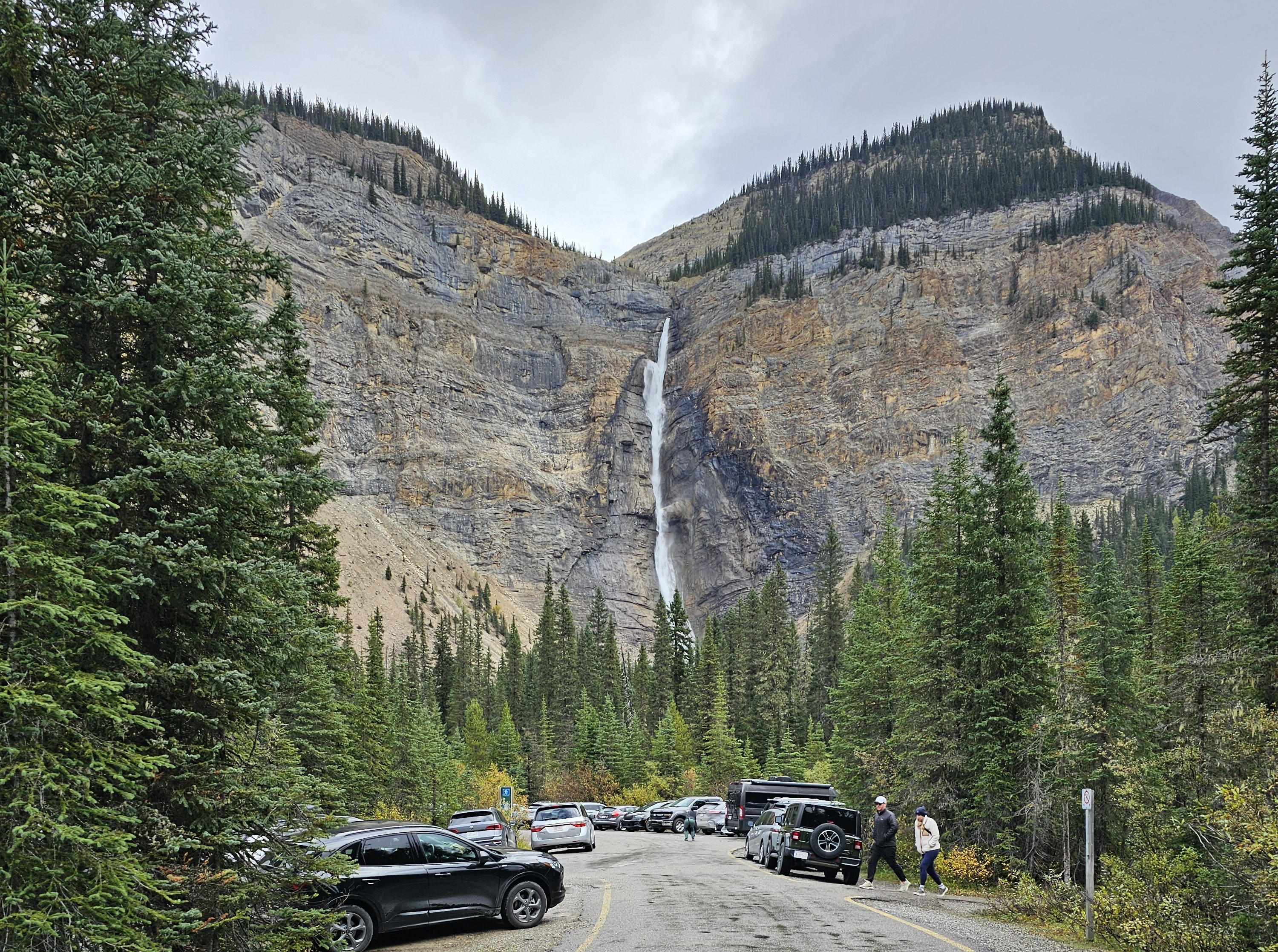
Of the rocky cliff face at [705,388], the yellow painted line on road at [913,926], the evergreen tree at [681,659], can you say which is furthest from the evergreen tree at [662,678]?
the yellow painted line on road at [913,926]

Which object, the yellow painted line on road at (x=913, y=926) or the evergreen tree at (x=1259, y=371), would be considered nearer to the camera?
the yellow painted line on road at (x=913, y=926)

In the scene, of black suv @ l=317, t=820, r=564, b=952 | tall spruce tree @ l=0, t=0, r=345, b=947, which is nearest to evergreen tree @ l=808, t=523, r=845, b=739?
black suv @ l=317, t=820, r=564, b=952

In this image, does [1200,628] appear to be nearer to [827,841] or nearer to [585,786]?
[827,841]

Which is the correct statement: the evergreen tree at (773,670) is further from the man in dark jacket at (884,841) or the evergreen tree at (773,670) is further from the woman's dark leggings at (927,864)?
the woman's dark leggings at (927,864)

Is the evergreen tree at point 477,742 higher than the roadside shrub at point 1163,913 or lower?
lower

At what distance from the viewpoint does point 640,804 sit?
60.6m

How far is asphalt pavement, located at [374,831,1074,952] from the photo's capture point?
10.9 m

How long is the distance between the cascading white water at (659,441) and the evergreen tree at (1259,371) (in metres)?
139

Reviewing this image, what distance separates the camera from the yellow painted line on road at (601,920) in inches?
425

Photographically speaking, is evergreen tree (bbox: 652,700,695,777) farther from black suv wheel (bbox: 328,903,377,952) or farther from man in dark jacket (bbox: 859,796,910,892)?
black suv wheel (bbox: 328,903,377,952)

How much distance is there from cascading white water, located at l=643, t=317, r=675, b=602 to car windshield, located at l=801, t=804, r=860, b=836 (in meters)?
137

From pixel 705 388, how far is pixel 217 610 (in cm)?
16560

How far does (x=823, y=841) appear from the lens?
66.0ft

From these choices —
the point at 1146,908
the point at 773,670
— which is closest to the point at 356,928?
the point at 1146,908
